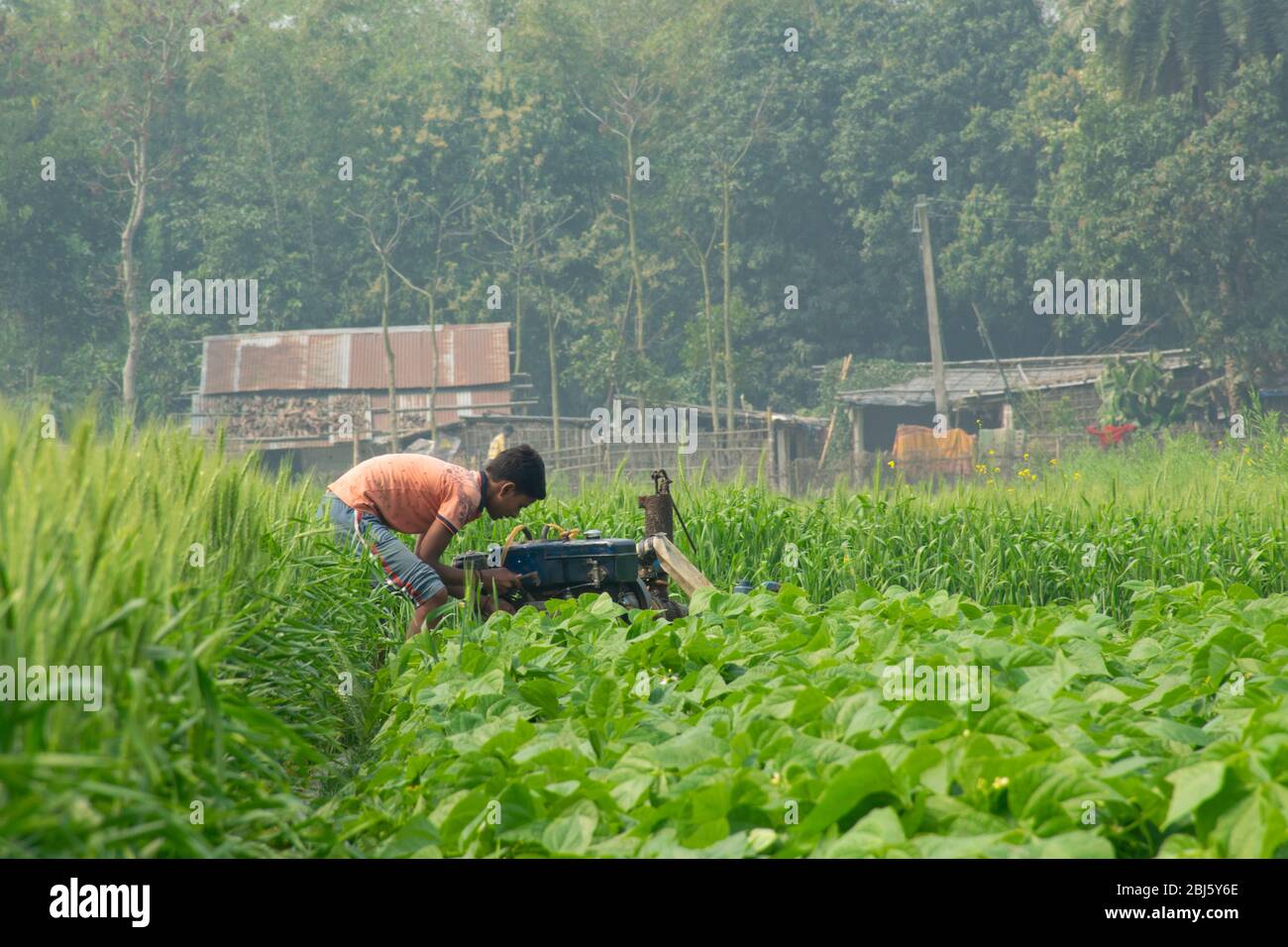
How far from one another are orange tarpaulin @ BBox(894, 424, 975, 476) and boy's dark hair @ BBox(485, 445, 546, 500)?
Answer: 22496mm

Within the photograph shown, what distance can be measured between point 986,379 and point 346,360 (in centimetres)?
1485

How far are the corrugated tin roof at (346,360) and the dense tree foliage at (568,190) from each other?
4.87ft

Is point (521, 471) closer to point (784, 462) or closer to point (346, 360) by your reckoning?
point (784, 462)

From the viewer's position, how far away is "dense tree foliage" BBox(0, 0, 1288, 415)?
34.3 m

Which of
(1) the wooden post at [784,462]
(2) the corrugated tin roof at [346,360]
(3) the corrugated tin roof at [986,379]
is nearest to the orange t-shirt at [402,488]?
(1) the wooden post at [784,462]

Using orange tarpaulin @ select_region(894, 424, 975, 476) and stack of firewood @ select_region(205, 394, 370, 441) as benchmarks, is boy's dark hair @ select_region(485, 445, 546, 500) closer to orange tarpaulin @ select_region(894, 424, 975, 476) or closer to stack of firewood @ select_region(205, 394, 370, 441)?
orange tarpaulin @ select_region(894, 424, 975, 476)

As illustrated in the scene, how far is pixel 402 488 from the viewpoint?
5.93 meters

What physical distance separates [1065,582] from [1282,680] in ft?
14.1

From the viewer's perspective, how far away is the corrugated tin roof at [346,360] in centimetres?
3309

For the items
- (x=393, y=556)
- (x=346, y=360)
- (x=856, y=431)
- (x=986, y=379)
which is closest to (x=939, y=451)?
(x=986, y=379)

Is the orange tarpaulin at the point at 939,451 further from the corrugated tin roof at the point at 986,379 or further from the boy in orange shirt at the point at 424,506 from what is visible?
the boy in orange shirt at the point at 424,506

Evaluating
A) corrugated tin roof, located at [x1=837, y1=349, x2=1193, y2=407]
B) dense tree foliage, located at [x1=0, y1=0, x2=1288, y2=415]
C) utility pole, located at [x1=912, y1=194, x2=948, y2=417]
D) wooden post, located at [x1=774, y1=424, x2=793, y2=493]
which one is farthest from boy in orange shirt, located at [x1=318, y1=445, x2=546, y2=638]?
dense tree foliage, located at [x1=0, y1=0, x2=1288, y2=415]
